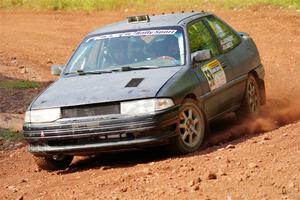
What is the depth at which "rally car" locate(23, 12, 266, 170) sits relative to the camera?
858cm

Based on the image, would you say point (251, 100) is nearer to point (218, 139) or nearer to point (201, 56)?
point (218, 139)

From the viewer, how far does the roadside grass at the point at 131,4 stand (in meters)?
23.8

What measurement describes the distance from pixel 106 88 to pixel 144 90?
18.5 inches

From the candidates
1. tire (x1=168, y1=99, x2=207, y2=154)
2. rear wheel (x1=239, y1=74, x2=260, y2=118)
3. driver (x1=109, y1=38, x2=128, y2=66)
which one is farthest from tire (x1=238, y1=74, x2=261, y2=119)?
driver (x1=109, y1=38, x2=128, y2=66)

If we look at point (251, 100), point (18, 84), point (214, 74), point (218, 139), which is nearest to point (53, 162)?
point (218, 139)

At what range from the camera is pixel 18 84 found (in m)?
14.4

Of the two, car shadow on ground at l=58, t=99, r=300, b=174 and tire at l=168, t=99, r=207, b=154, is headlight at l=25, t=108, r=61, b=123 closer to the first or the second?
car shadow on ground at l=58, t=99, r=300, b=174

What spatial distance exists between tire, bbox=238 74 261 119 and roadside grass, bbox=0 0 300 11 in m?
12.2

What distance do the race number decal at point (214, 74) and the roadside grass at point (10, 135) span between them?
310 centimetres

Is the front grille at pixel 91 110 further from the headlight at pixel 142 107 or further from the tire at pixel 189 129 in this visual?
the tire at pixel 189 129

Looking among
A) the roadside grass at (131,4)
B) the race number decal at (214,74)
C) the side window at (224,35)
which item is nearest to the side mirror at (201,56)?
the race number decal at (214,74)

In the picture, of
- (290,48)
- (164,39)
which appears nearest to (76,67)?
(164,39)

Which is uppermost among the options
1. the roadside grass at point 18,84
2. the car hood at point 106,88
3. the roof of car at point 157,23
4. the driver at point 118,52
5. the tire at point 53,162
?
the roof of car at point 157,23

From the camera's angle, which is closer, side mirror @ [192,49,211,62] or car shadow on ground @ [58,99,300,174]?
car shadow on ground @ [58,99,300,174]
